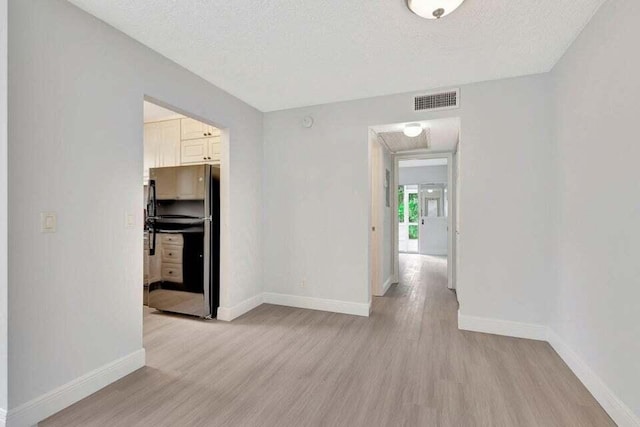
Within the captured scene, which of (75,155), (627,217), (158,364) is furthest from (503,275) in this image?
(75,155)

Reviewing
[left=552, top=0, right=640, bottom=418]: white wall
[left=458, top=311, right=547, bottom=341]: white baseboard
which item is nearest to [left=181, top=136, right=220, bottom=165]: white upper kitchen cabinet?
[left=458, top=311, right=547, bottom=341]: white baseboard

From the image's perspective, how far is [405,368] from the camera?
91.7 inches

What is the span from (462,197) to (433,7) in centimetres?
186

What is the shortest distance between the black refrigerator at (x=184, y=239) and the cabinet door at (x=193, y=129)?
72 cm

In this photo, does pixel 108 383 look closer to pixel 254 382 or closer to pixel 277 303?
pixel 254 382

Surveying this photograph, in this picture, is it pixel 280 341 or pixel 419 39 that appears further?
pixel 280 341

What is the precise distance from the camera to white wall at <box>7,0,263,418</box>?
1.65 metres

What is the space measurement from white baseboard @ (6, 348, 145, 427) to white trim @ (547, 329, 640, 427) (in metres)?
3.14

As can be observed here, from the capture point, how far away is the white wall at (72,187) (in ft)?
5.42

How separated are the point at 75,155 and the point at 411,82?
Result: 289 cm

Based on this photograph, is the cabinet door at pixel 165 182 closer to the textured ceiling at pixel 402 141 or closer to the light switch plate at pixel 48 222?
the light switch plate at pixel 48 222

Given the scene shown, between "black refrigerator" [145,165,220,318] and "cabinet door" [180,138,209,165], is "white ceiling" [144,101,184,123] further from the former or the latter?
"black refrigerator" [145,165,220,318]

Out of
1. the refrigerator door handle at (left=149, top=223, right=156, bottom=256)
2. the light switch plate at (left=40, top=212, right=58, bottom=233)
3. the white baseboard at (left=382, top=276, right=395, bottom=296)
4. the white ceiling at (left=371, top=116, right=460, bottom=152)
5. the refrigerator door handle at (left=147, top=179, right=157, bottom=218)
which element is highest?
the white ceiling at (left=371, top=116, right=460, bottom=152)

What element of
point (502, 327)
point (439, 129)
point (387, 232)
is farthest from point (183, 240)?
point (502, 327)
